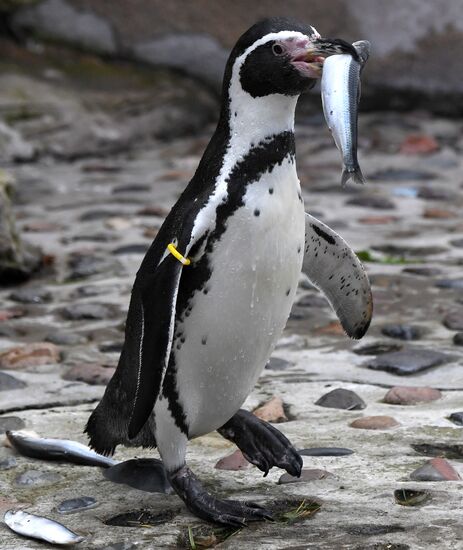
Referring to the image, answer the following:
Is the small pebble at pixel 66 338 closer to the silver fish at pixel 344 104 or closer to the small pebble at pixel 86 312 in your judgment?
the small pebble at pixel 86 312

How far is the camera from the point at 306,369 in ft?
14.7

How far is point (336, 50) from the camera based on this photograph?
3119mm

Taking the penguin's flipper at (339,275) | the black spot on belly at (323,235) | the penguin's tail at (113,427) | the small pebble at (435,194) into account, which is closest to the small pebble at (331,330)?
the penguin's flipper at (339,275)

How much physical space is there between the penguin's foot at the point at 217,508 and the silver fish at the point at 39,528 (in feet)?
1.07

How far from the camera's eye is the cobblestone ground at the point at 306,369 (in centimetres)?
311

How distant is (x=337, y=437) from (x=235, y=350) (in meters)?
0.63

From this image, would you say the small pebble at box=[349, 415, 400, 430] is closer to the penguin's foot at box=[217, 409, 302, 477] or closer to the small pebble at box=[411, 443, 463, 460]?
the small pebble at box=[411, 443, 463, 460]

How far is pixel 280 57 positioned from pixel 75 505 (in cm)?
129

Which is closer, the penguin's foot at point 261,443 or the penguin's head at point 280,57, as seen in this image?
the penguin's head at point 280,57

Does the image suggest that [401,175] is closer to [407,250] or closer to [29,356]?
[407,250]

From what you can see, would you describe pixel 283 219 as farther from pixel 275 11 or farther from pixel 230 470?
pixel 275 11

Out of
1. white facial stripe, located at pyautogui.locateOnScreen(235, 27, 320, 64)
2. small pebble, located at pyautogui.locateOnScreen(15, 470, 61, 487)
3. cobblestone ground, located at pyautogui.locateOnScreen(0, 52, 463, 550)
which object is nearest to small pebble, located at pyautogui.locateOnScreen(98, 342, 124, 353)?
cobblestone ground, located at pyautogui.locateOnScreen(0, 52, 463, 550)

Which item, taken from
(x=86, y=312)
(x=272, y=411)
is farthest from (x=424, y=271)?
(x=272, y=411)

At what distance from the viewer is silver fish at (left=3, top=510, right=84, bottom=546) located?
118 inches
